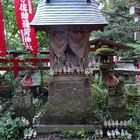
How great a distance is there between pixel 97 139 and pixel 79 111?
106 cm

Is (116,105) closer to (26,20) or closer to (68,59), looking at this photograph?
(68,59)

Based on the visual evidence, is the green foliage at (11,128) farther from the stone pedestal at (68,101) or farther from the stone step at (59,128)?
the stone pedestal at (68,101)

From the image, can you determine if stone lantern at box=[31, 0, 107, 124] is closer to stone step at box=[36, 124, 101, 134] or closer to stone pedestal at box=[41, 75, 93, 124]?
stone pedestal at box=[41, 75, 93, 124]

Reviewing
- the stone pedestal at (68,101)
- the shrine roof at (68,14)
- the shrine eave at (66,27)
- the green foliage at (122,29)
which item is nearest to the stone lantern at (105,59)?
the stone pedestal at (68,101)

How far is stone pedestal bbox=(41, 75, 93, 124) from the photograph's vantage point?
25.2ft

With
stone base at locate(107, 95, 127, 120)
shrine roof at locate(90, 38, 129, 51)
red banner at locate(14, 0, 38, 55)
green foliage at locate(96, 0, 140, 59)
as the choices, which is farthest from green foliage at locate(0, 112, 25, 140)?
green foliage at locate(96, 0, 140, 59)

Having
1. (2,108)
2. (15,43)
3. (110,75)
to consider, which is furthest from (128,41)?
(2,108)

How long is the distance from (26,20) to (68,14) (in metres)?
3.52

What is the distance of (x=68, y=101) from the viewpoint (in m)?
7.73

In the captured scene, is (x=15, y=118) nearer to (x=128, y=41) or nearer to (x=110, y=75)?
(x=110, y=75)

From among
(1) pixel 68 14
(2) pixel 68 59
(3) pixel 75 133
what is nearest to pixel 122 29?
(2) pixel 68 59

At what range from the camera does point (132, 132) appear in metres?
7.22

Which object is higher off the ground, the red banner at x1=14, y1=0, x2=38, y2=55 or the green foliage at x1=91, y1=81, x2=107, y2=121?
the red banner at x1=14, y1=0, x2=38, y2=55

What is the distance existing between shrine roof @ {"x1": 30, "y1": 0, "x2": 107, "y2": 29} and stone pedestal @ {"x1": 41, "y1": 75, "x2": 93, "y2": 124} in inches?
62.0
